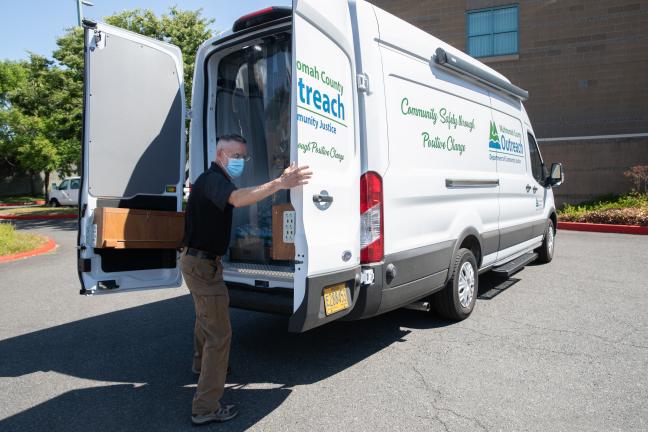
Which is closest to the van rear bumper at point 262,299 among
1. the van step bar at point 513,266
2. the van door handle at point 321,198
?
the van door handle at point 321,198

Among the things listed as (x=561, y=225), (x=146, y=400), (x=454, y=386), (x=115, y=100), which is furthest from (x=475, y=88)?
→ (x=561, y=225)

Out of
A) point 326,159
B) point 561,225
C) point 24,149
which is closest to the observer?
point 326,159

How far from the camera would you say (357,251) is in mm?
3611

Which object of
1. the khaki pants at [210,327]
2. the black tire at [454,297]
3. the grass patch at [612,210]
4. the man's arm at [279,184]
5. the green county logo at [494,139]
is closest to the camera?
the man's arm at [279,184]

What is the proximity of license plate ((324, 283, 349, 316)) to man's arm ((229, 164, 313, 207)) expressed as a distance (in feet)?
2.48

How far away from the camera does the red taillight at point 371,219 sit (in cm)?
368

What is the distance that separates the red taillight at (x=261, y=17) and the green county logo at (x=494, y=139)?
10.1 ft

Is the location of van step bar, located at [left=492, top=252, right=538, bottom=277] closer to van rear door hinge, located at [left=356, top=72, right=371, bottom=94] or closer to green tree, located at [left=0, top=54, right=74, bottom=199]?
van rear door hinge, located at [left=356, top=72, right=371, bottom=94]

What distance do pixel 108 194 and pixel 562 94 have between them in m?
16.8

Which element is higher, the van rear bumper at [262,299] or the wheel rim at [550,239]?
the wheel rim at [550,239]

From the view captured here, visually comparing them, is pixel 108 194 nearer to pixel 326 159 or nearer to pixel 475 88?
pixel 326 159

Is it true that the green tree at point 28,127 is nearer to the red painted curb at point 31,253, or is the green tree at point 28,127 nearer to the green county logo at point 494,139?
the red painted curb at point 31,253

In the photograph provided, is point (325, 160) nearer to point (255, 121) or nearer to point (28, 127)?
point (255, 121)

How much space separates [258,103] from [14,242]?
8.40 metres
